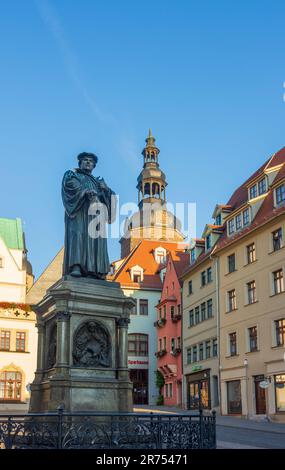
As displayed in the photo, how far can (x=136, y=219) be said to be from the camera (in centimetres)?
8006

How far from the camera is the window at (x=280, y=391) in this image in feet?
102

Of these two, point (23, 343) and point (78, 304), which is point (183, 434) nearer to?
point (78, 304)

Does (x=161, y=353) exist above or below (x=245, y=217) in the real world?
below

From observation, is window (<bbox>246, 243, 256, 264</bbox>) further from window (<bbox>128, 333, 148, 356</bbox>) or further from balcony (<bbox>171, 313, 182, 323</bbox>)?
window (<bbox>128, 333, 148, 356</bbox>)

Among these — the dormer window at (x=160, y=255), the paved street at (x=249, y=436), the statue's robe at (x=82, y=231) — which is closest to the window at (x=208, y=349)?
the paved street at (x=249, y=436)

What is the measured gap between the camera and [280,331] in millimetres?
32219

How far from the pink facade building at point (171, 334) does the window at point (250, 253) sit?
13.6m

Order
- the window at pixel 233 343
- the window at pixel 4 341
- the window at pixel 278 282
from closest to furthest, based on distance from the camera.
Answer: the window at pixel 278 282, the window at pixel 233 343, the window at pixel 4 341

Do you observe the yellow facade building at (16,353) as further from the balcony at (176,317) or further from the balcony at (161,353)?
the balcony at (161,353)

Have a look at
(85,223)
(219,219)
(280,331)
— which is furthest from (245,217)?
(85,223)

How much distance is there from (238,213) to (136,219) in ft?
137

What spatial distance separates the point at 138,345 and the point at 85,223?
140 ft

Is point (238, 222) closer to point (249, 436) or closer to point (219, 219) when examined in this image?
point (219, 219)
